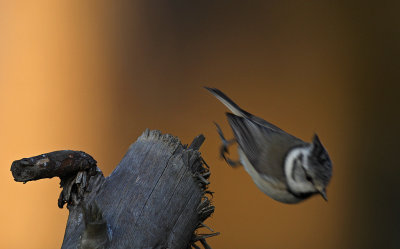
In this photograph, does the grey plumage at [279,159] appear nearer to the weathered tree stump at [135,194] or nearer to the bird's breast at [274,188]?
the bird's breast at [274,188]

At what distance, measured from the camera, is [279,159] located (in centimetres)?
228

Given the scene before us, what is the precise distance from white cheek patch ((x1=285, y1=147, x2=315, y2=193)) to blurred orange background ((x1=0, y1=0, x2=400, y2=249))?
1524 millimetres

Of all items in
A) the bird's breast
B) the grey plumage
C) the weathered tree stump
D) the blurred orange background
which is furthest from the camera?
the blurred orange background

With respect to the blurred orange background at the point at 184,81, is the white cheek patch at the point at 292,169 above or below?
below

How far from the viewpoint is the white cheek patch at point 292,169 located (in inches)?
80.6

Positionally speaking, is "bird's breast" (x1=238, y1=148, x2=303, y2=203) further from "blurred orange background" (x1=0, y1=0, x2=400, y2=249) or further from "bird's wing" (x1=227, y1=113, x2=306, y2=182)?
"blurred orange background" (x1=0, y1=0, x2=400, y2=249)

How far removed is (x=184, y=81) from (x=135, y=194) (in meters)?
2.29

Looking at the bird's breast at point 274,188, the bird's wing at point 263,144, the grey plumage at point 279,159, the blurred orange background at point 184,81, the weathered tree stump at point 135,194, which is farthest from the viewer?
the blurred orange background at point 184,81

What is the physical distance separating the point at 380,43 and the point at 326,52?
0.46m

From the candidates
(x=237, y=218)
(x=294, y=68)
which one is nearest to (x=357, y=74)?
(x=294, y=68)

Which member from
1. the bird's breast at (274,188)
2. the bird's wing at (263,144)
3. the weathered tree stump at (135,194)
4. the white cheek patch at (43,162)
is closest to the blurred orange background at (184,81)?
the bird's wing at (263,144)

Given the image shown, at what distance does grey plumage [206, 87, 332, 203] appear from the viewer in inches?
78.4

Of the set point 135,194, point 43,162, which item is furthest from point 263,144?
point 43,162

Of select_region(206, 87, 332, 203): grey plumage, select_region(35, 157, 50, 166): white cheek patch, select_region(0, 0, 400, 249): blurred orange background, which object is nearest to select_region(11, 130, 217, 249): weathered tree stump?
select_region(35, 157, 50, 166): white cheek patch
